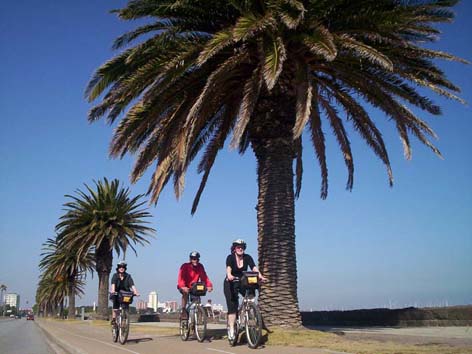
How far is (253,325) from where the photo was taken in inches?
327

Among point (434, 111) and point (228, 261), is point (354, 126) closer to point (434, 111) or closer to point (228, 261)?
point (434, 111)

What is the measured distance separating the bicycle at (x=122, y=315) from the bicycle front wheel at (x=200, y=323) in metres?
1.84

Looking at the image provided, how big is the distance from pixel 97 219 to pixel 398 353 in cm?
3064

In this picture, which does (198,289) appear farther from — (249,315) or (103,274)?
(103,274)

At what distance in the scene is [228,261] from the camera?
924cm

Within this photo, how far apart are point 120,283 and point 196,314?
233cm

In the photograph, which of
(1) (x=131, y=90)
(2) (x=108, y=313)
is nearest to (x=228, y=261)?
(1) (x=131, y=90)

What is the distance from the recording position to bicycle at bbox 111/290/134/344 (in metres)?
11.1

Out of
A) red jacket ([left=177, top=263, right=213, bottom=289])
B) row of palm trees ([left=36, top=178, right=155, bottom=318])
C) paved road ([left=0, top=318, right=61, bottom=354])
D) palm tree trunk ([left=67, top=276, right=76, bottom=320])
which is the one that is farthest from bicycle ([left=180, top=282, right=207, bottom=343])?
palm tree trunk ([left=67, top=276, right=76, bottom=320])

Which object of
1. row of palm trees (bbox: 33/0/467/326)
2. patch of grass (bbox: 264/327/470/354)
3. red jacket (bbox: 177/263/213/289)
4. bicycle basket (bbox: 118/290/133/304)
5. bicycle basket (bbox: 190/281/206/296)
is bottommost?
patch of grass (bbox: 264/327/470/354)

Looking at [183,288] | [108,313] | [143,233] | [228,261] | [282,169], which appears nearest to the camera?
[228,261]

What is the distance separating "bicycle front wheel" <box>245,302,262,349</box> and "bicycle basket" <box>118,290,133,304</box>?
13.1ft

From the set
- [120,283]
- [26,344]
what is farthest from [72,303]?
[120,283]

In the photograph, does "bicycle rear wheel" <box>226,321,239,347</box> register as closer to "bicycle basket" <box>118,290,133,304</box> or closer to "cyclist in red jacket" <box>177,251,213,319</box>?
"cyclist in red jacket" <box>177,251,213,319</box>
